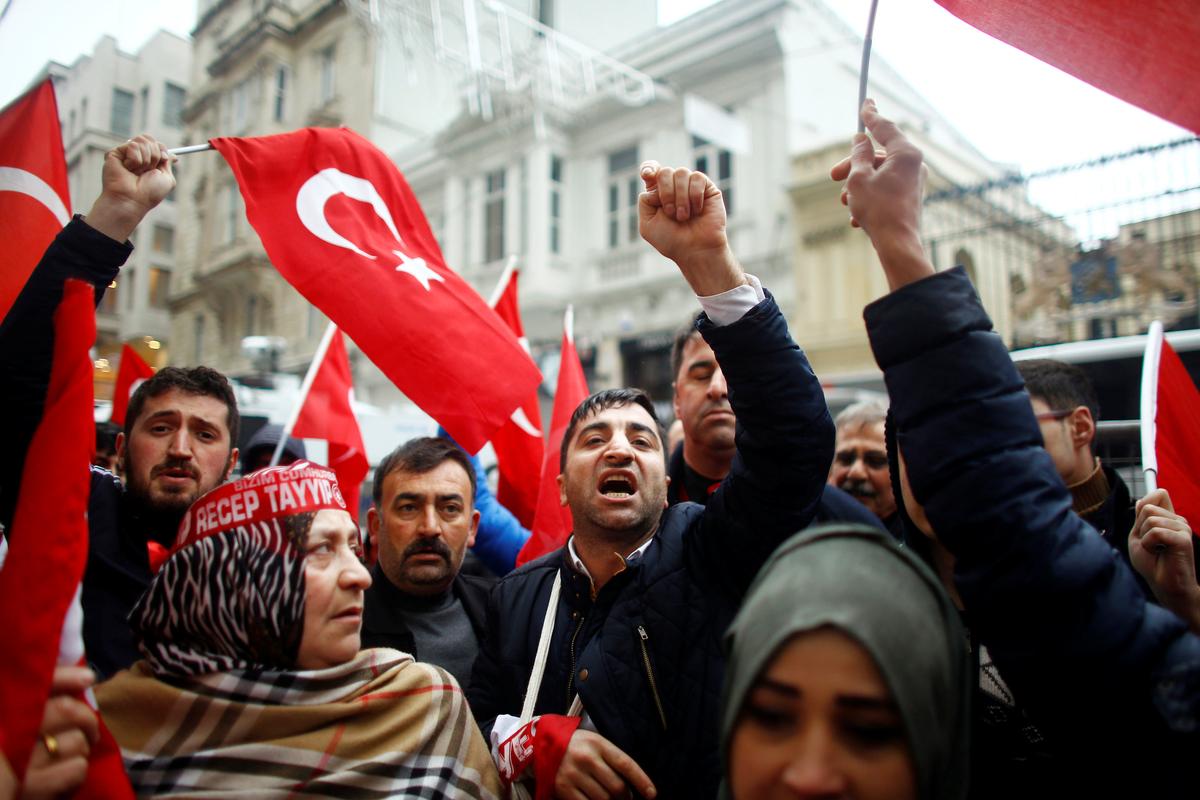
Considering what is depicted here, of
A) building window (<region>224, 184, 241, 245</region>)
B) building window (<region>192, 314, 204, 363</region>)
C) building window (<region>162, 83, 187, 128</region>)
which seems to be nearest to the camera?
building window (<region>162, 83, 187, 128</region>)

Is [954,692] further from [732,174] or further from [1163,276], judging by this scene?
[732,174]

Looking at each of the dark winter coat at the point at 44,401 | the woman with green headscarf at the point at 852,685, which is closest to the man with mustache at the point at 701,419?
the woman with green headscarf at the point at 852,685

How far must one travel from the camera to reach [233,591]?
1.65 m

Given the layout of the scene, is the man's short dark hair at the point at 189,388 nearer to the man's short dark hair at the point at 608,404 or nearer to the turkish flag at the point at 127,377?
the man's short dark hair at the point at 608,404

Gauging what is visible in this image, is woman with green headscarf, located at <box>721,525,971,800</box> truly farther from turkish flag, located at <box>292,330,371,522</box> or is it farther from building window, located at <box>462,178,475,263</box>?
building window, located at <box>462,178,475,263</box>

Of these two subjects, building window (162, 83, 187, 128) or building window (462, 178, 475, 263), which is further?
building window (462, 178, 475, 263)

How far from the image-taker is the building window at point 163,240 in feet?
79.6

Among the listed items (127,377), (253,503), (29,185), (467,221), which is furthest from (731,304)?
Answer: (467,221)

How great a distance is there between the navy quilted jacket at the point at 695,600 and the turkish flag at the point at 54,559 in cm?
99

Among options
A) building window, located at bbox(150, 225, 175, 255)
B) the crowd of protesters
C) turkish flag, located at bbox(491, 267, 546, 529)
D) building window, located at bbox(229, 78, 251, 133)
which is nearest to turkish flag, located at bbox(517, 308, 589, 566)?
turkish flag, located at bbox(491, 267, 546, 529)

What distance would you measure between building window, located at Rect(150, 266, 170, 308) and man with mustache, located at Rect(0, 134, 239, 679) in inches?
987

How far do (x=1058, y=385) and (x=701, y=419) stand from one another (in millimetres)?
1188

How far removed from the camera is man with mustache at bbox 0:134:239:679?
1914mm

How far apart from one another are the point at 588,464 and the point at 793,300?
11003mm
